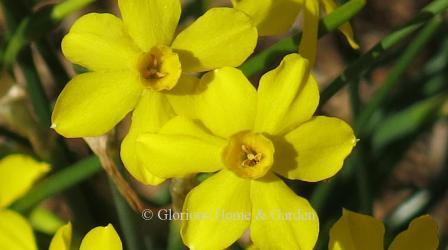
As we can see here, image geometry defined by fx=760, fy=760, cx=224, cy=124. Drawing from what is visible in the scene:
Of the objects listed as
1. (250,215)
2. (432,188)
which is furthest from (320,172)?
(432,188)

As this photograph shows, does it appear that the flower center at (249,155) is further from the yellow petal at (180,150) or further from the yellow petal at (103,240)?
the yellow petal at (103,240)

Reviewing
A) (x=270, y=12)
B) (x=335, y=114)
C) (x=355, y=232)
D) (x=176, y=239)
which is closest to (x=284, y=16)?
(x=270, y=12)

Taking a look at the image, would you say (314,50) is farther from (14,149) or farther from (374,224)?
(14,149)

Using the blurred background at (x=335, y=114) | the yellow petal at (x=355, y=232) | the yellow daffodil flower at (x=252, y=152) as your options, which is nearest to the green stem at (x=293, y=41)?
the blurred background at (x=335, y=114)

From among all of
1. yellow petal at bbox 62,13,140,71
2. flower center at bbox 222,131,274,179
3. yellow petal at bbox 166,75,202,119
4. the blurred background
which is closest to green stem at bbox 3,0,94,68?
the blurred background

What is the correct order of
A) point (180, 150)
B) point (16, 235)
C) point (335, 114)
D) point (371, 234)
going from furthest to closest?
1. point (335, 114)
2. point (16, 235)
3. point (371, 234)
4. point (180, 150)

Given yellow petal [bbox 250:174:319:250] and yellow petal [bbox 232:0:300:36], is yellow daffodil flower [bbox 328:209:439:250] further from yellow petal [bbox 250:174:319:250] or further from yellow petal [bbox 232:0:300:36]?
yellow petal [bbox 232:0:300:36]

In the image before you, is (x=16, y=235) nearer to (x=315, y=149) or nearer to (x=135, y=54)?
(x=135, y=54)
